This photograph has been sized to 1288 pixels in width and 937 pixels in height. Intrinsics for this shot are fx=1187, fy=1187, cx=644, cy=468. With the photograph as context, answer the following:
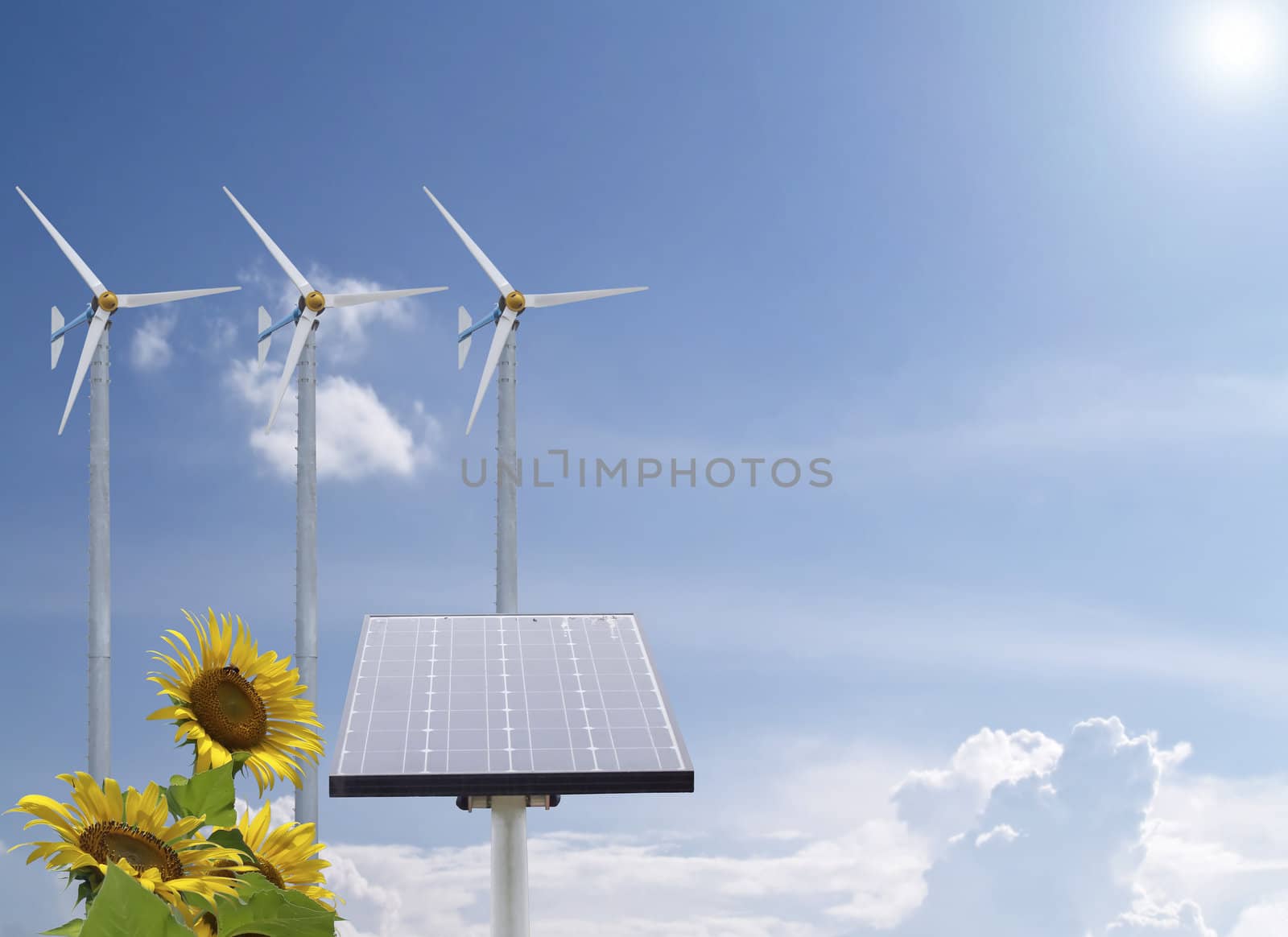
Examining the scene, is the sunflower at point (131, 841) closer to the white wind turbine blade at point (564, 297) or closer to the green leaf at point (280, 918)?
the green leaf at point (280, 918)

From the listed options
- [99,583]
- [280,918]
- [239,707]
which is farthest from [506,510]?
[280,918]

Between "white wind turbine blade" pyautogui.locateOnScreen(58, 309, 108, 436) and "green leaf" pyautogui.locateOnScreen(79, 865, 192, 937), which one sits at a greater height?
"white wind turbine blade" pyautogui.locateOnScreen(58, 309, 108, 436)

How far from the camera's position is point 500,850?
1114 centimetres

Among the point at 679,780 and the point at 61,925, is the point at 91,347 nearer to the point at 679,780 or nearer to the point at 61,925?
the point at 679,780

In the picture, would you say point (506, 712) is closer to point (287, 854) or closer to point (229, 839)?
point (287, 854)

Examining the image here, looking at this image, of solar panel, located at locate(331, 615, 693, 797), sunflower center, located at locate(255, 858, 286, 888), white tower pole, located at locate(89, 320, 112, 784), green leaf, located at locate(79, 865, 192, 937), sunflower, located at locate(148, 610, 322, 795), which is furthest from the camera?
white tower pole, located at locate(89, 320, 112, 784)

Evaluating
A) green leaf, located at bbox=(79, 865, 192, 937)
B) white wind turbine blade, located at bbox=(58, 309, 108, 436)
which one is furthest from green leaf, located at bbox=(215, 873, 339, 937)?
white wind turbine blade, located at bbox=(58, 309, 108, 436)

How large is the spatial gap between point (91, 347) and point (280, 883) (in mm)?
28931

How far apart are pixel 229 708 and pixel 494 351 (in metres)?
21.0

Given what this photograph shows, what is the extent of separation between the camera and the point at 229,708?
616 centimetres

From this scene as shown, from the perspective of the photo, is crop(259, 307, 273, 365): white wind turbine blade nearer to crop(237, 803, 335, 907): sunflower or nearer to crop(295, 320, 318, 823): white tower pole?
crop(295, 320, 318, 823): white tower pole

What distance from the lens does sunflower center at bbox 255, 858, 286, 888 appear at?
469 centimetres

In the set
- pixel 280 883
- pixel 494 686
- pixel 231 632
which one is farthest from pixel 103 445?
pixel 280 883

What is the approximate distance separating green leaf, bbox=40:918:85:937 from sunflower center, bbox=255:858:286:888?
4.65 ft
